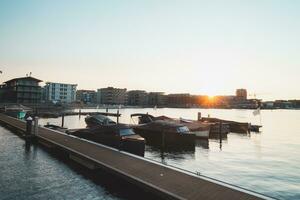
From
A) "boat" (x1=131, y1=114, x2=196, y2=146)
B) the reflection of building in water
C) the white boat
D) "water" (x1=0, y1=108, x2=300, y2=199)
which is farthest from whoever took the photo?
the white boat

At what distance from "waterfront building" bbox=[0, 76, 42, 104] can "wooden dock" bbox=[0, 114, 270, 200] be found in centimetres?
11754

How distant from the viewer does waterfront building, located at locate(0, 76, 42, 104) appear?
12769 centimetres

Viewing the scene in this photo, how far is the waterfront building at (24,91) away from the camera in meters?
128

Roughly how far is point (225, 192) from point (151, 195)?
340 centimetres

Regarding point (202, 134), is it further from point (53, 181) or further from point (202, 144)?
point (53, 181)

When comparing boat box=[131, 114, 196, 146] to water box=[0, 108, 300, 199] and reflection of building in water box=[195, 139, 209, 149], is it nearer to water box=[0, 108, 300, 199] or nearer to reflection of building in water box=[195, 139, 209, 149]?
water box=[0, 108, 300, 199]

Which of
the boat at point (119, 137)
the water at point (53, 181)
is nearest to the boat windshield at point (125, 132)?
the boat at point (119, 137)

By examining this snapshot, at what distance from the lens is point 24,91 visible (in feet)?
423

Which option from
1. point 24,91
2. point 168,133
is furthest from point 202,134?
point 24,91

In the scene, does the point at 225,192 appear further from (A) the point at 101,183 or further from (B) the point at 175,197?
(A) the point at 101,183

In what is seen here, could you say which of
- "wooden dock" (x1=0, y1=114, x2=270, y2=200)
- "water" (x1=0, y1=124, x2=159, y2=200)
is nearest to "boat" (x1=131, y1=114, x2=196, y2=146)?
"wooden dock" (x1=0, y1=114, x2=270, y2=200)

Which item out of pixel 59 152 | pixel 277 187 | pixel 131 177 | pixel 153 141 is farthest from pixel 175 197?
pixel 153 141

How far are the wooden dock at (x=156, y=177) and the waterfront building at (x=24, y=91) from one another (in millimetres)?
117544

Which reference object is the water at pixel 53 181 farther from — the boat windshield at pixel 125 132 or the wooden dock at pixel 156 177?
the boat windshield at pixel 125 132
